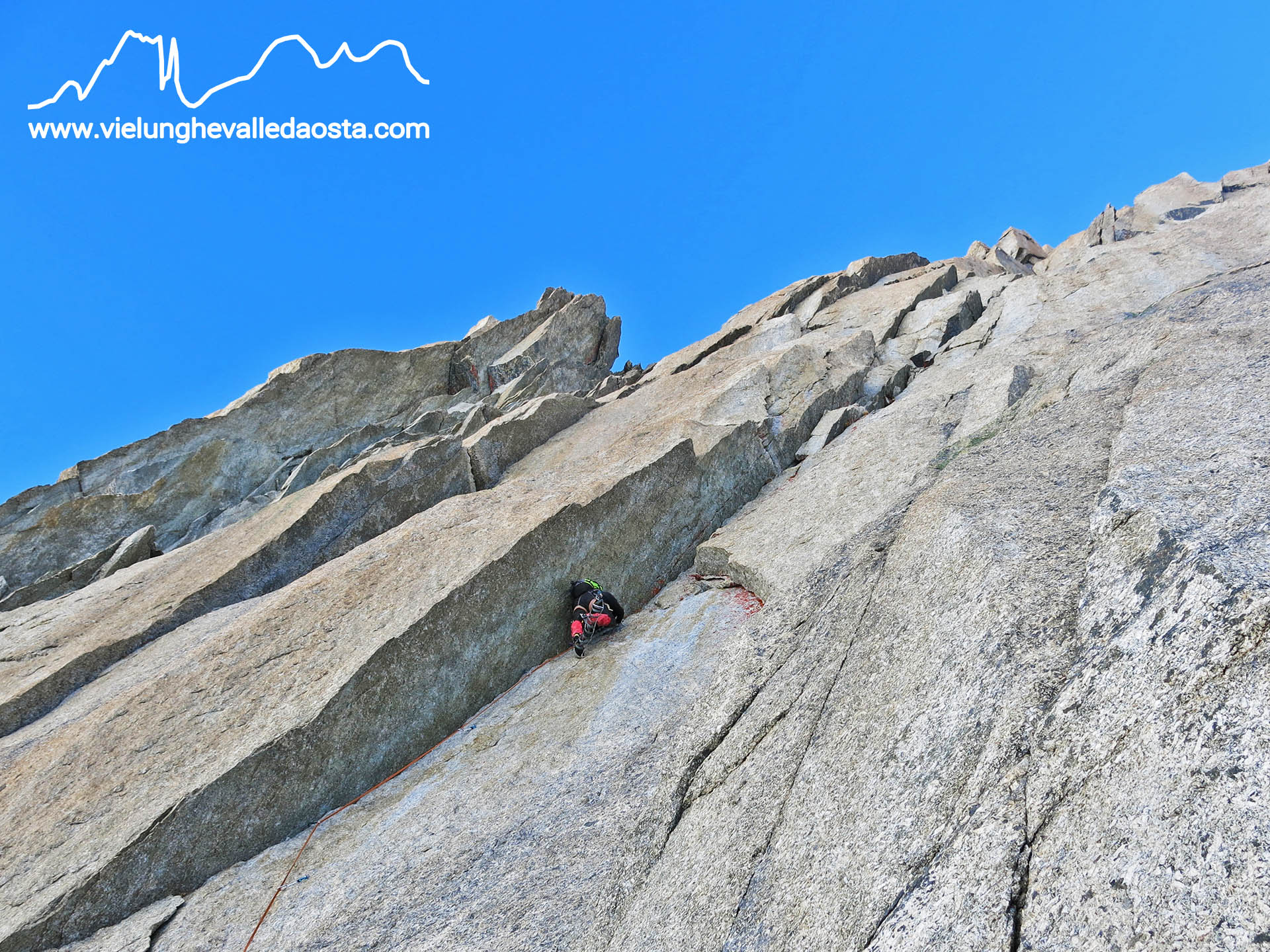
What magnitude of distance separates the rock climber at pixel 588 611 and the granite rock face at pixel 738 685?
1.20 ft

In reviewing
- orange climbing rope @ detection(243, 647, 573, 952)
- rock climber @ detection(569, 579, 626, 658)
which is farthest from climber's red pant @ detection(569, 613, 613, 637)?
orange climbing rope @ detection(243, 647, 573, 952)

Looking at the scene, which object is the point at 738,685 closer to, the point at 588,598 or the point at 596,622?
the point at 596,622

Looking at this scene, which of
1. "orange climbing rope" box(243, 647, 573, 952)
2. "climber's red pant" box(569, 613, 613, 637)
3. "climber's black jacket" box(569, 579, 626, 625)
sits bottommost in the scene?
"orange climbing rope" box(243, 647, 573, 952)

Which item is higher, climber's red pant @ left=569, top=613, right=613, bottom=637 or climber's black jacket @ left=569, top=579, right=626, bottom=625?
climber's black jacket @ left=569, top=579, right=626, bottom=625

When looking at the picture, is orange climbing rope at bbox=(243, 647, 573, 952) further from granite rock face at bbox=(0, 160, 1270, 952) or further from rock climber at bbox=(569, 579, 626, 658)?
rock climber at bbox=(569, 579, 626, 658)

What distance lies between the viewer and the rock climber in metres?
13.9

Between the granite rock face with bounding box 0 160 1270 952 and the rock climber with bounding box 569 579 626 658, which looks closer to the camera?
the granite rock face with bounding box 0 160 1270 952

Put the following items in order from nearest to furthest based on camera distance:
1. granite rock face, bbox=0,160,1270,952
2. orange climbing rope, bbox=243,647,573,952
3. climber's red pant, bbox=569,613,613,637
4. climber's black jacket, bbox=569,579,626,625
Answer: granite rock face, bbox=0,160,1270,952 < orange climbing rope, bbox=243,647,573,952 < climber's red pant, bbox=569,613,613,637 < climber's black jacket, bbox=569,579,626,625

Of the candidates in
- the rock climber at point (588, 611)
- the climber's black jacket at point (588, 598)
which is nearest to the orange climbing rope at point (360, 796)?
the rock climber at point (588, 611)

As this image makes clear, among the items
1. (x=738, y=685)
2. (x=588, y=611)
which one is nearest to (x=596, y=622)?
(x=588, y=611)

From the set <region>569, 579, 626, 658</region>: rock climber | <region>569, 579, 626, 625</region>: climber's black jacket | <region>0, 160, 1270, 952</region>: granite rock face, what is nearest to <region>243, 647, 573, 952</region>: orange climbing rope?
<region>0, 160, 1270, 952</region>: granite rock face

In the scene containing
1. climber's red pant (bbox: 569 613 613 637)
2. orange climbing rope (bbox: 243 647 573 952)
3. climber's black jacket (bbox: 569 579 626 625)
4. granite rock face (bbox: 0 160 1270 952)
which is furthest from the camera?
climber's black jacket (bbox: 569 579 626 625)

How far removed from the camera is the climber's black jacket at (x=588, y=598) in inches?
560

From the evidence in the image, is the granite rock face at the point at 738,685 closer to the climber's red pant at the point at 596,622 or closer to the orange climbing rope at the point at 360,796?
the orange climbing rope at the point at 360,796
